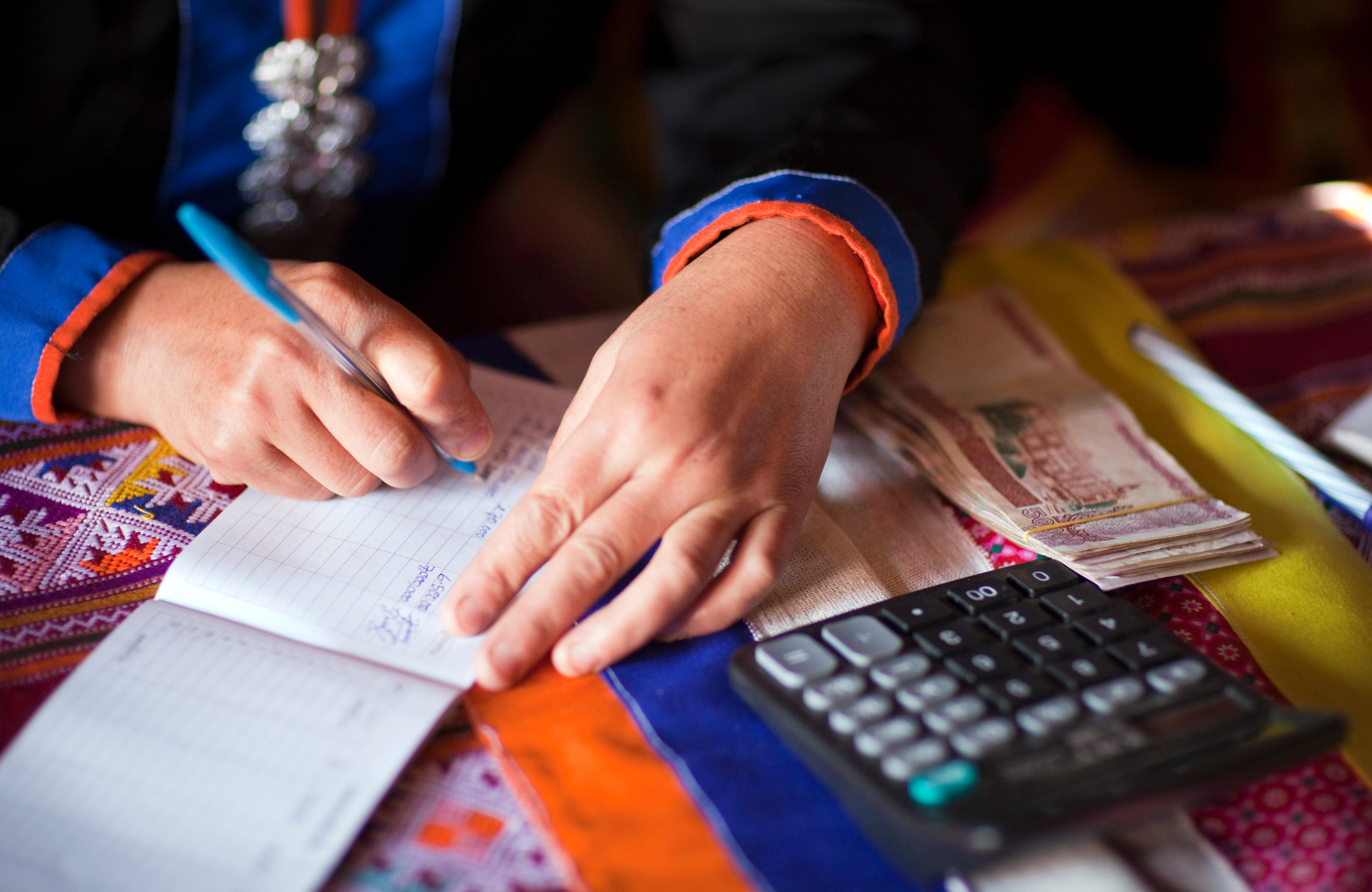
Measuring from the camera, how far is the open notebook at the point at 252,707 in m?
0.33

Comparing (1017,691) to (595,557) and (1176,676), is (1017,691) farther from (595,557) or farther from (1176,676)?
(595,557)

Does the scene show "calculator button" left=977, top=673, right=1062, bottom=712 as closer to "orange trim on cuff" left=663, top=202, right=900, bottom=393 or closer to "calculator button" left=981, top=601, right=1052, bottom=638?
"calculator button" left=981, top=601, right=1052, bottom=638

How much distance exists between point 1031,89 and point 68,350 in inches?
54.0

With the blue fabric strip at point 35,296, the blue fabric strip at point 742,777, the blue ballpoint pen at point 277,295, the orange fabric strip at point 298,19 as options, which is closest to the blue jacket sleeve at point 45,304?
the blue fabric strip at point 35,296

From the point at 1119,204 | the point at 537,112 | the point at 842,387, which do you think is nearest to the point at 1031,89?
the point at 1119,204

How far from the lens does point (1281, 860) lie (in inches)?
14.2

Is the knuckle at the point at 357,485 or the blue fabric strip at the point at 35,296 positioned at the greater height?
the blue fabric strip at the point at 35,296

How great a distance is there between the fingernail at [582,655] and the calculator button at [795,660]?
69 mm

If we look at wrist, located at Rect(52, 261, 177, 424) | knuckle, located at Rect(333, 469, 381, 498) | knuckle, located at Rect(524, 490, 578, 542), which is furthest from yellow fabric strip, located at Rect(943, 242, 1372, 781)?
wrist, located at Rect(52, 261, 177, 424)

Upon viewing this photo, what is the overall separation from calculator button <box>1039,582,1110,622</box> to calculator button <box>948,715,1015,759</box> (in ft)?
0.26

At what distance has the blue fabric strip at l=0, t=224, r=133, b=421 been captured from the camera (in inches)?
19.8

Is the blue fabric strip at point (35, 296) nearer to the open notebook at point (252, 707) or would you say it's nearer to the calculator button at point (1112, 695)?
the open notebook at point (252, 707)

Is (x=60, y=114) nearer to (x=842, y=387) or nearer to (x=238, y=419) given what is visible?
(x=238, y=419)

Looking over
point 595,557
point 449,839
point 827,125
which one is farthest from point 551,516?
point 827,125
